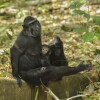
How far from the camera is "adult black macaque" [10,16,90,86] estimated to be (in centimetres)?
712

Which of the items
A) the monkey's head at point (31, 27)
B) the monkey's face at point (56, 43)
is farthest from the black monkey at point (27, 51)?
the monkey's face at point (56, 43)

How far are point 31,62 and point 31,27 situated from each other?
575 millimetres

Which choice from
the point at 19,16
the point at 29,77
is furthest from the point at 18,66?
the point at 19,16

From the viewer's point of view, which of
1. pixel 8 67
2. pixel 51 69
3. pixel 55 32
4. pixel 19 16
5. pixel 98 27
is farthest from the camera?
pixel 19 16

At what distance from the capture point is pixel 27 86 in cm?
738

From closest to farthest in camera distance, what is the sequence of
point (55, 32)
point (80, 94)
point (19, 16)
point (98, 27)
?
1. point (80, 94)
2. point (98, 27)
3. point (55, 32)
4. point (19, 16)

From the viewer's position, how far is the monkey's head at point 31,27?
7355 millimetres

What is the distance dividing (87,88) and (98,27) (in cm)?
116

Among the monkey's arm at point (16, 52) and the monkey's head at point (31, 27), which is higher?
the monkey's head at point (31, 27)

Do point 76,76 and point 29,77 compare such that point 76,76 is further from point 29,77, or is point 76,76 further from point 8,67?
point 8,67

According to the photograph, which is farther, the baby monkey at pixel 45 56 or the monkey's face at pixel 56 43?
the monkey's face at pixel 56 43

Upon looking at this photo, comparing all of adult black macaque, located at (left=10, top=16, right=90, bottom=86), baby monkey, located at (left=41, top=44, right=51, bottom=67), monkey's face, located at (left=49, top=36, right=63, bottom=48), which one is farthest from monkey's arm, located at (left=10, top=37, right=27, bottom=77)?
monkey's face, located at (left=49, top=36, right=63, bottom=48)

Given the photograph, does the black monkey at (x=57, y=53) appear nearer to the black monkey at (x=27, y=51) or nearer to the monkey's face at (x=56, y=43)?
the monkey's face at (x=56, y=43)

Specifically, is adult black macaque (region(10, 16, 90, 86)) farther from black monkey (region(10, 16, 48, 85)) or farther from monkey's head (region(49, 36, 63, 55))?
monkey's head (region(49, 36, 63, 55))
